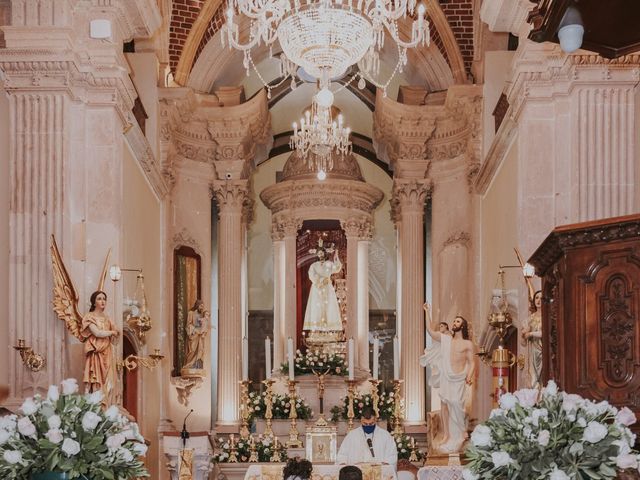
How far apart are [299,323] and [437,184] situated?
12.4 feet

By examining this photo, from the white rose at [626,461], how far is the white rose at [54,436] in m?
2.89

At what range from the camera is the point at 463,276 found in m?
20.6

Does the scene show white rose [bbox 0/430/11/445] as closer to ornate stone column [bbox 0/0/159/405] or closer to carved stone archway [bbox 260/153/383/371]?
ornate stone column [bbox 0/0/159/405]

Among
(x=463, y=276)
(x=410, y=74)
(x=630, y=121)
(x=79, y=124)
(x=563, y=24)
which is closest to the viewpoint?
(x=563, y=24)

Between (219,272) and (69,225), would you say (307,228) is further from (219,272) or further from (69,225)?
(69,225)

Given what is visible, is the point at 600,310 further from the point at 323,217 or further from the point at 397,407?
the point at 323,217

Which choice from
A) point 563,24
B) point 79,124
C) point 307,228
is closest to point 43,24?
point 79,124

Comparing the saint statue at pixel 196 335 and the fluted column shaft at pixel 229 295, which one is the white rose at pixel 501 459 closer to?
the saint statue at pixel 196 335

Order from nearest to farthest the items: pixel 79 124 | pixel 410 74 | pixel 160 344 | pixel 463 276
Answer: pixel 79 124 < pixel 160 344 < pixel 463 276 < pixel 410 74

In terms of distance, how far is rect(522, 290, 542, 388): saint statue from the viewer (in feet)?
38.9

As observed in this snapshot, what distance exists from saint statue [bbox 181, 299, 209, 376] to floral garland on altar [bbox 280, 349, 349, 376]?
165cm

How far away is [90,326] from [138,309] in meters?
3.13

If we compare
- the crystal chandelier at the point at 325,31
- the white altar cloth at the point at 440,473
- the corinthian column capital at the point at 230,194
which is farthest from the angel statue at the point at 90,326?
the corinthian column capital at the point at 230,194

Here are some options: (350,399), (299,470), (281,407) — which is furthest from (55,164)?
(281,407)
